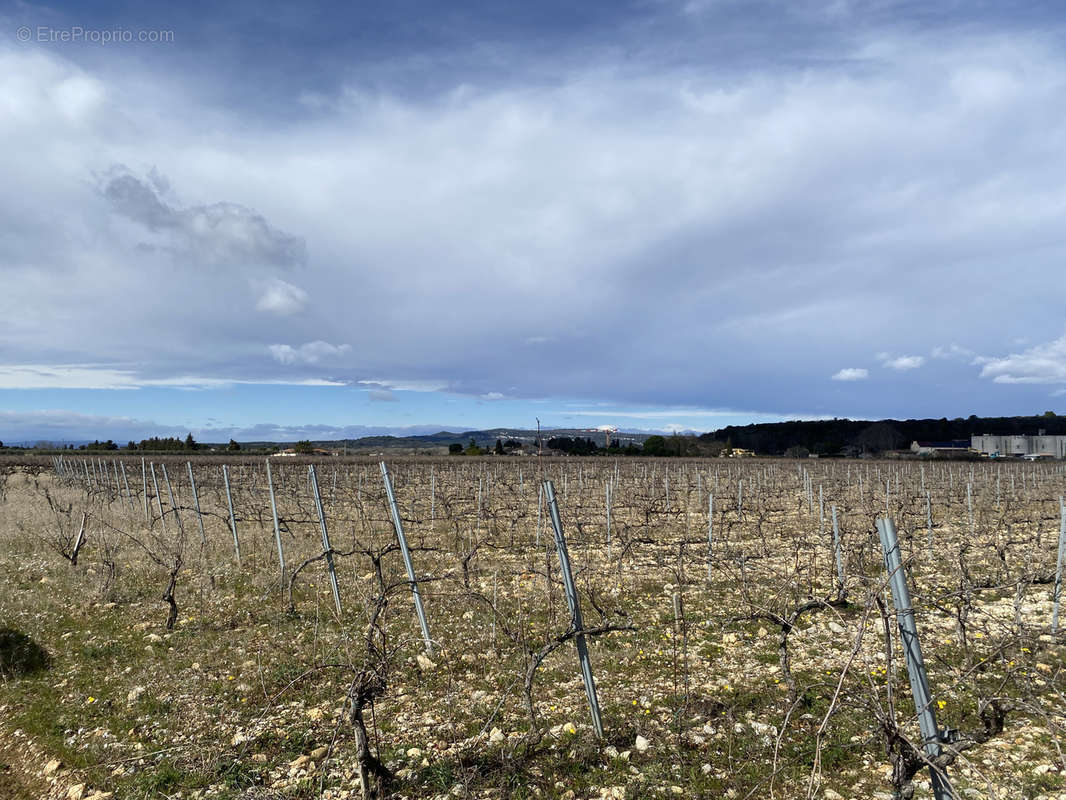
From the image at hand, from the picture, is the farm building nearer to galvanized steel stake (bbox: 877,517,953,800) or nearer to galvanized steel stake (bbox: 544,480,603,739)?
galvanized steel stake (bbox: 544,480,603,739)

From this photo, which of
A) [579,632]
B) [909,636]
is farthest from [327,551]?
[909,636]

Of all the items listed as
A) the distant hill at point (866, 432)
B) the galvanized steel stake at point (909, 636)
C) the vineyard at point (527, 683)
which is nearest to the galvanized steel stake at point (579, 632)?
the vineyard at point (527, 683)

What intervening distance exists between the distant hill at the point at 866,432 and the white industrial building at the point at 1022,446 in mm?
12441

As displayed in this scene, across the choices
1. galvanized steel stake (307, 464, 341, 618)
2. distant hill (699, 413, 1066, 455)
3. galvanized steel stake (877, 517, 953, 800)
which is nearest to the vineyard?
galvanized steel stake (877, 517, 953, 800)

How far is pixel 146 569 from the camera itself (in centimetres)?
1084

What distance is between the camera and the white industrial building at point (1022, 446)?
8562cm

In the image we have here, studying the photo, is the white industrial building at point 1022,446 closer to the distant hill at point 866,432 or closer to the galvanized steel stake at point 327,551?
the distant hill at point 866,432

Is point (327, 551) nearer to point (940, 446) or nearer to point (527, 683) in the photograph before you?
point (527, 683)

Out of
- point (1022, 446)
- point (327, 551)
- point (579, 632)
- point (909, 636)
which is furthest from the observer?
point (1022, 446)

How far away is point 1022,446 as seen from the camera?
296ft

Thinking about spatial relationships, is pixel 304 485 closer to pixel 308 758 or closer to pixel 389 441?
pixel 308 758

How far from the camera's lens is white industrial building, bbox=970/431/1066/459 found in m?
85.6

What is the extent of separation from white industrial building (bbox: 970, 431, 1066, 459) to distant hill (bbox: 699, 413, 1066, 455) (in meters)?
12.4

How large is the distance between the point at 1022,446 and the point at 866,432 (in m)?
21.5
